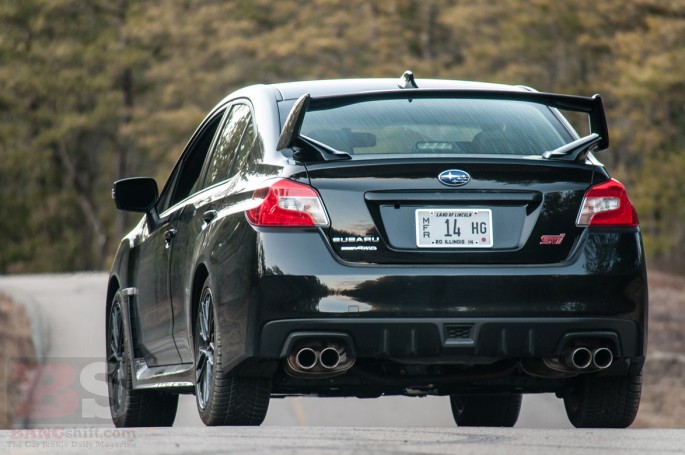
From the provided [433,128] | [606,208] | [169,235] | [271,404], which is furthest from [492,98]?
[271,404]

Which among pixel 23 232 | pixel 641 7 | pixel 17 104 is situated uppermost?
pixel 641 7

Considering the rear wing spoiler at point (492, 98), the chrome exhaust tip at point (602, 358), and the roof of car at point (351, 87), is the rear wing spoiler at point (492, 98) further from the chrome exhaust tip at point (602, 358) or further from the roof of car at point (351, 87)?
the chrome exhaust tip at point (602, 358)

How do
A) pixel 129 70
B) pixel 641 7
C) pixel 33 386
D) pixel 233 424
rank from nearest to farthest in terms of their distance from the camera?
1. pixel 233 424
2. pixel 33 386
3. pixel 641 7
4. pixel 129 70

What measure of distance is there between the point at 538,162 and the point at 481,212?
0.37 m

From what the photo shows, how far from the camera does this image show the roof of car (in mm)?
7207

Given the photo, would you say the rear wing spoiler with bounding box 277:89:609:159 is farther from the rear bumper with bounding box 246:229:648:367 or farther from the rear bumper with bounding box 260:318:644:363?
the rear bumper with bounding box 260:318:644:363

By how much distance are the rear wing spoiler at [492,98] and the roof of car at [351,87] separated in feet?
0.23

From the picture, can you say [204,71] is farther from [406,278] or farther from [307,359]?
[406,278]

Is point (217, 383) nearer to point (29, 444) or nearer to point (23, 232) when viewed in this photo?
point (29, 444)

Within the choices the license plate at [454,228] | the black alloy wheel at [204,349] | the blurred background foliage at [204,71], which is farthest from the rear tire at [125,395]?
the blurred background foliage at [204,71]

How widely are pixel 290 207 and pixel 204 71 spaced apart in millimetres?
60752

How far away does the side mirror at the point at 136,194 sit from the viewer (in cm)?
848

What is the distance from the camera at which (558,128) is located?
23.3 ft

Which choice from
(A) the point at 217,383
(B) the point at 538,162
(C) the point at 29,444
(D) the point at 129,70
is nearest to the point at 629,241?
(B) the point at 538,162
